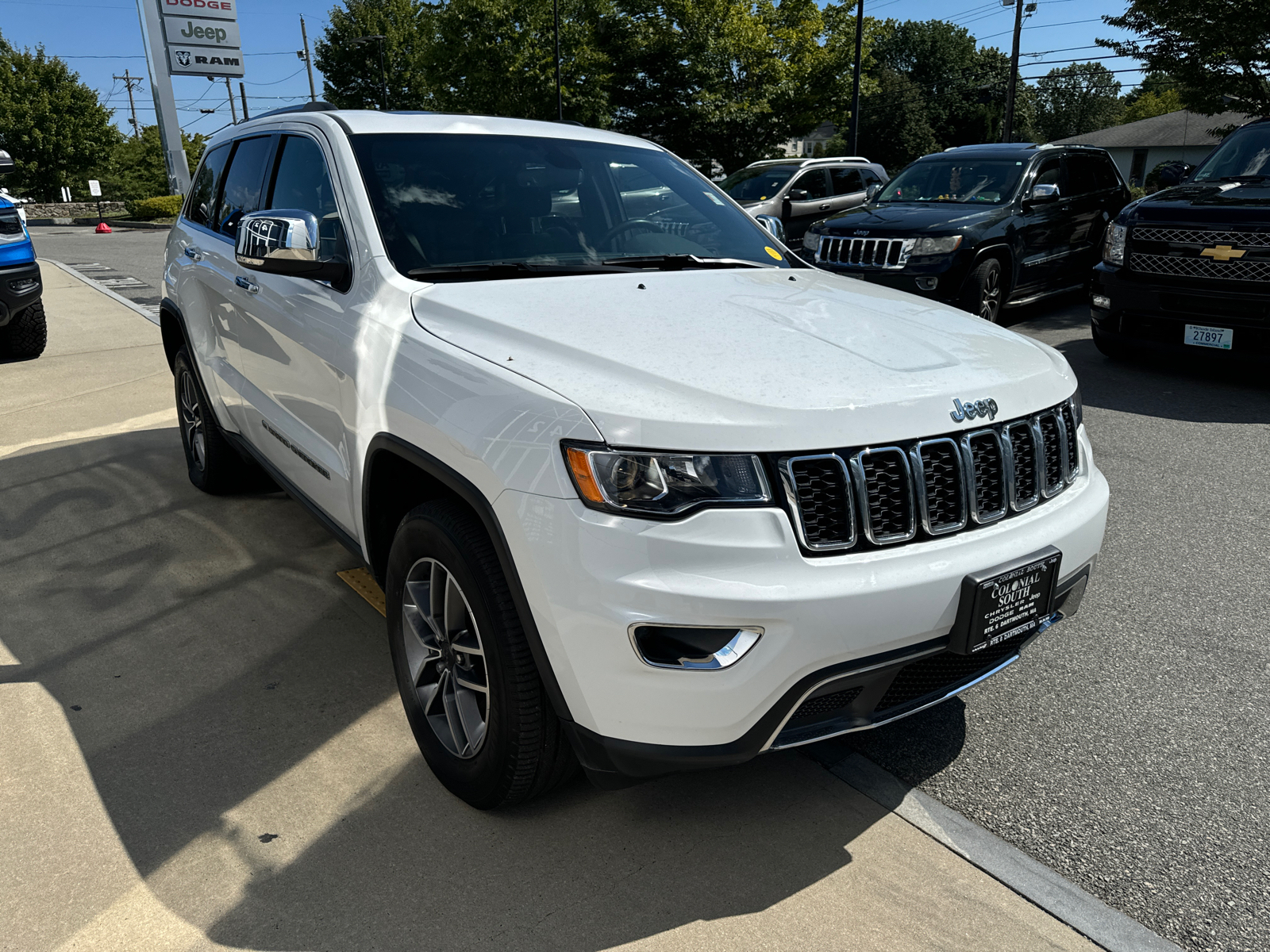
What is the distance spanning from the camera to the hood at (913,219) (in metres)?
8.54

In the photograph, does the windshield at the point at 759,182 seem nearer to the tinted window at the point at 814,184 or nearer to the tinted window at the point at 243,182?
the tinted window at the point at 814,184

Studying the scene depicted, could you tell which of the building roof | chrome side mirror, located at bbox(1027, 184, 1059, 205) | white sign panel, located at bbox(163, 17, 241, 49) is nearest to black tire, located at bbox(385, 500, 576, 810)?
chrome side mirror, located at bbox(1027, 184, 1059, 205)

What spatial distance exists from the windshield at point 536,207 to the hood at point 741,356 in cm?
26

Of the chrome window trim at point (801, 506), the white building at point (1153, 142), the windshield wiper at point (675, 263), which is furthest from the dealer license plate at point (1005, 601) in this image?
the white building at point (1153, 142)

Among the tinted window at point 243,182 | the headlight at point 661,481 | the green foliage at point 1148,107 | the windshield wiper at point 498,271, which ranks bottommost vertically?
the headlight at point 661,481

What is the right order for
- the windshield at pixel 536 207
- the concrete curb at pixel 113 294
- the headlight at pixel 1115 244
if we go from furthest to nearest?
the concrete curb at pixel 113 294 → the headlight at pixel 1115 244 → the windshield at pixel 536 207

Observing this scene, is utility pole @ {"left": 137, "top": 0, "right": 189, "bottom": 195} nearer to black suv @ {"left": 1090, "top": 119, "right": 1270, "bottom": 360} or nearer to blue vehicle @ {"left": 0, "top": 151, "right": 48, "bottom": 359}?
blue vehicle @ {"left": 0, "top": 151, "right": 48, "bottom": 359}

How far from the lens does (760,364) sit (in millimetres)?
2307

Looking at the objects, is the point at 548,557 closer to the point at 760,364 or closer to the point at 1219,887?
the point at 760,364

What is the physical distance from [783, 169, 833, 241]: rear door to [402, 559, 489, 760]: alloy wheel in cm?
1272

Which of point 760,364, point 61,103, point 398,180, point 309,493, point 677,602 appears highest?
point 61,103

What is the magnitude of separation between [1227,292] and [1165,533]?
10.1ft

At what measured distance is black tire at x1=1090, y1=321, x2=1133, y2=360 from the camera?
768 cm

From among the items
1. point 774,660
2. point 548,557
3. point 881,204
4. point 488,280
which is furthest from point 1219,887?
point 881,204
